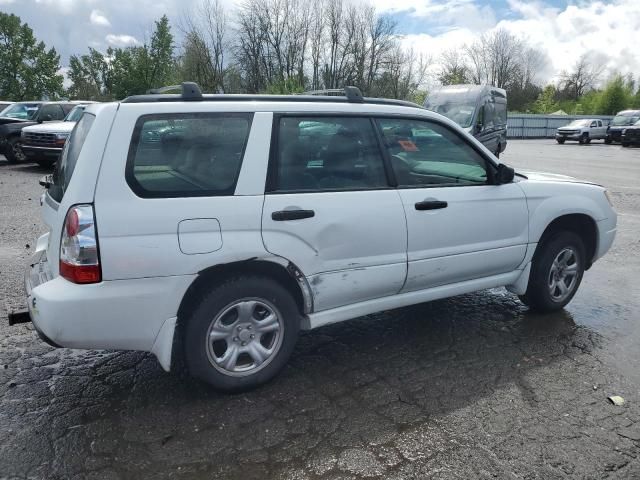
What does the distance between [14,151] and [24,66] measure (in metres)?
44.4

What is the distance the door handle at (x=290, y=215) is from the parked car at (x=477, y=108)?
1386 cm

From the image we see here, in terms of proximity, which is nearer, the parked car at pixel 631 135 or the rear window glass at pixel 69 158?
the rear window glass at pixel 69 158

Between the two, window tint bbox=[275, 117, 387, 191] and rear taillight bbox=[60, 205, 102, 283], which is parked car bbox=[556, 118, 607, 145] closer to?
window tint bbox=[275, 117, 387, 191]

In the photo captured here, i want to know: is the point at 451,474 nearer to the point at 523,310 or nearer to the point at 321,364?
the point at 321,364

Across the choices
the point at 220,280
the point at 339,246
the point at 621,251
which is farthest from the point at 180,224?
the point at 621,251

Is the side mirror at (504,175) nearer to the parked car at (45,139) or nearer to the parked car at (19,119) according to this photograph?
the parked car at (45,139)

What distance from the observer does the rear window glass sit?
301 centimetres

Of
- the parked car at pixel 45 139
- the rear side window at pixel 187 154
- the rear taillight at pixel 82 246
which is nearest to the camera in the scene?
the rear taillight at pixel 82 246

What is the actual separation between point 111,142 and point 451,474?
2.45 m

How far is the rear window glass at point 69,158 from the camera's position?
Result: 301 centimetres

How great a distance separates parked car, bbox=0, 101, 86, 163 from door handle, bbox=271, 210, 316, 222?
15016 mm

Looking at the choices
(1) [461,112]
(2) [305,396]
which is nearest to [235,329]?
(2) [305,396]

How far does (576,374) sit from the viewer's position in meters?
3.55

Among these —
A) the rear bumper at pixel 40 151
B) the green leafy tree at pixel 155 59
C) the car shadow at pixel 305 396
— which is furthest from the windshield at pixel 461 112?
the green leafy tree at pixel 155 59
